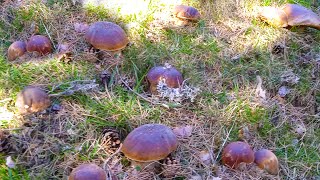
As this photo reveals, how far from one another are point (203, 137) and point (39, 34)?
2380 mm

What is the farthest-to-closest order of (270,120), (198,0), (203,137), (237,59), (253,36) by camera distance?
(198,0)
(253,36)
(237,59)
(270,120)
(203,137)

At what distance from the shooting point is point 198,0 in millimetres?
5074

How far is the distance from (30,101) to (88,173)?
39.6 inches

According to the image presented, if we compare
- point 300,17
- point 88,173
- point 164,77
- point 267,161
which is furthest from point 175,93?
point 300,17

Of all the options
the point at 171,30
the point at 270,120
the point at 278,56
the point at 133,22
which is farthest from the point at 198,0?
the point at 270,120

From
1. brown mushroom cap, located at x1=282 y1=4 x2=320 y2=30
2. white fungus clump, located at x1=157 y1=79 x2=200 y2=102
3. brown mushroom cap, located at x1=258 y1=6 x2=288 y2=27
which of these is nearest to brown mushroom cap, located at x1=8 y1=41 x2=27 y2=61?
white fungus clump, located at x1=157 y1=79 x2=200 y2=102

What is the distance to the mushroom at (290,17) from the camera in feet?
15.3

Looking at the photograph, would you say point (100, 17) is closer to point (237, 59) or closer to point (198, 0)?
point (198, 0)

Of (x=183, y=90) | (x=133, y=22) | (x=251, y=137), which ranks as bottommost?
(x=251, y=137)

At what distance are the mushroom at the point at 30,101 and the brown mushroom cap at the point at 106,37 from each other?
0.91 metres

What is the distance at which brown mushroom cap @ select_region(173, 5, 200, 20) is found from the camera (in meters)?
4.69

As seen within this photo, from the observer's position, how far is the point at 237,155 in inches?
125

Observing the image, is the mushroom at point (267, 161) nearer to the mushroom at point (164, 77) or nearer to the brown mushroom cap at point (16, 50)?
the mushroom at point (164, 77)

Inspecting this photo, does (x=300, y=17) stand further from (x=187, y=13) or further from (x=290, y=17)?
(x=187, y=13)
